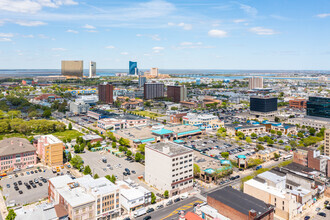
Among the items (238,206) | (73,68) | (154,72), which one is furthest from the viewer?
(154,72)

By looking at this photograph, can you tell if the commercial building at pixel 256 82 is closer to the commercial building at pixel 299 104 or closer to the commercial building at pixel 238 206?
the commercial building at pixel 299 104

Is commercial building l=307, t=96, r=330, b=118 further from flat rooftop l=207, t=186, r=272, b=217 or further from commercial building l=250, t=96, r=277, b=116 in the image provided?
flat rooftop l=207, t=186, r=272, b=217

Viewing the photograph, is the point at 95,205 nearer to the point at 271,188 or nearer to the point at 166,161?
the point at 166,161

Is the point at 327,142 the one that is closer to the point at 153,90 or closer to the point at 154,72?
the point at 153,90

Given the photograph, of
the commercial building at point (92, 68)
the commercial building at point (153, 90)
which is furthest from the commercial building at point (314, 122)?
the commercial building at point (92, 68)

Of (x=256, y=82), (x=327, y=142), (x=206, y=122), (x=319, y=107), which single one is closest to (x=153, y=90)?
(x=206, y=122)

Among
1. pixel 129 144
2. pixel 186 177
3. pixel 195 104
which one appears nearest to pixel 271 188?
pixel 186 177
